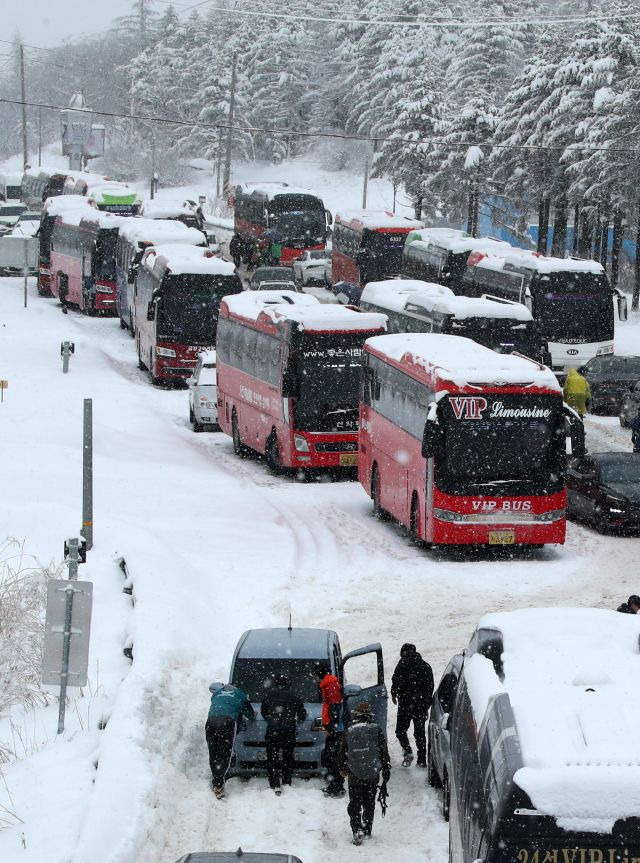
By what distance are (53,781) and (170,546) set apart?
32.4ft

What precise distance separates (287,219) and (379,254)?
28.1ft

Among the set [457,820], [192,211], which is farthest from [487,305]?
[192,211]

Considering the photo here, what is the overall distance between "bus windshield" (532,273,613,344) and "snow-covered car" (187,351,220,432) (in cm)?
949

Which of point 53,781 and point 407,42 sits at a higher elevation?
point 407,42

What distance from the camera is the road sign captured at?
1364 cm

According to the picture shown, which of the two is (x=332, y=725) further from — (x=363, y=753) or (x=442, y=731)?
(x=363, y=753)

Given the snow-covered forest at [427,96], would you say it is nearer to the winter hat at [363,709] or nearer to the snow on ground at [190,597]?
the snow on ground at [190,597]

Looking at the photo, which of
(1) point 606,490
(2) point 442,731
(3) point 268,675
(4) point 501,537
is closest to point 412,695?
(2) point 442,731

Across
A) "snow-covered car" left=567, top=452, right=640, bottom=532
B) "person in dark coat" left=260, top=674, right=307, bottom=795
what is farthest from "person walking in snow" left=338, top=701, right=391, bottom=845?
"snow-covered car" left=567, top=452, right=640, bottom=532

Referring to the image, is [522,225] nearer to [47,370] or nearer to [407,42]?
[407,42]

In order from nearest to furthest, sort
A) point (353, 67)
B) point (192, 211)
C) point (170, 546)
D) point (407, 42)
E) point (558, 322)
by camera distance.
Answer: point (170, 546) < point (558, 322) < point (192, 211) < point (407, 42) < point (353, 67)

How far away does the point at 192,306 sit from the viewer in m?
→ 42.0

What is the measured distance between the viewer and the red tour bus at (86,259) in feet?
188

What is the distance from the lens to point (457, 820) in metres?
9.80
